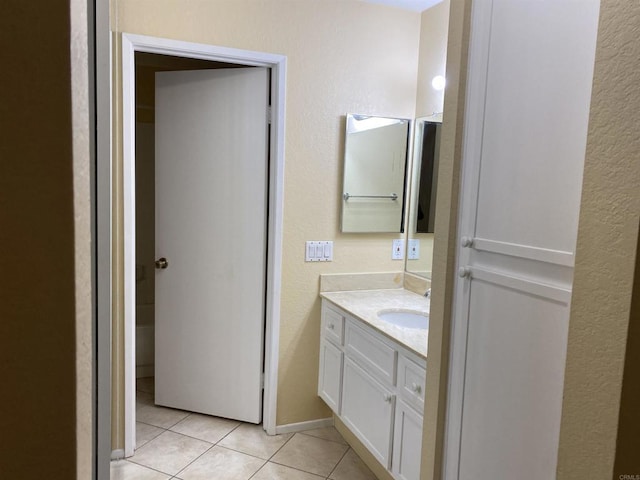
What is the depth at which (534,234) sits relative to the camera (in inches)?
44.8

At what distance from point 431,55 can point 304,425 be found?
226cm

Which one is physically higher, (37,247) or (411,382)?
(37,247)

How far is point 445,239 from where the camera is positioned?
1414 mm

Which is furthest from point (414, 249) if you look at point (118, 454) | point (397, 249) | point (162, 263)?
point (118, 454)

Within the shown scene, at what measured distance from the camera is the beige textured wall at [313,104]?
2459mm

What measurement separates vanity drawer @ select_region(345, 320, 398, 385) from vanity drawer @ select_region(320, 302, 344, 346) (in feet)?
0.22

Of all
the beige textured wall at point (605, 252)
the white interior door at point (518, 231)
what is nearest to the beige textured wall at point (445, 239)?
the white interior door at point (518, 231)

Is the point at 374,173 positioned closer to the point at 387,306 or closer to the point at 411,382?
the point at 387,306

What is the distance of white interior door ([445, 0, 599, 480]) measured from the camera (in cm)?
105

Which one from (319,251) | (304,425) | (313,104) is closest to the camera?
(313,104)

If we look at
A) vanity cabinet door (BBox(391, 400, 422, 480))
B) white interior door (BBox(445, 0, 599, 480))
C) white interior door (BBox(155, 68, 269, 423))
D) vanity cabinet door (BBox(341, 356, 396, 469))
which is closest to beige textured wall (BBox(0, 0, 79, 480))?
white interior door (BBox(445, 0, 599, 480))

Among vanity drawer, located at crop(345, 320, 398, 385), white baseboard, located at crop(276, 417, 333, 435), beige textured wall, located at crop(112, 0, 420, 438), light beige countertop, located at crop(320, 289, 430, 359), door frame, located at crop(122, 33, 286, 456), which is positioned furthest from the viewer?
white baseboard, located at crop(276, 417, 333, 435)

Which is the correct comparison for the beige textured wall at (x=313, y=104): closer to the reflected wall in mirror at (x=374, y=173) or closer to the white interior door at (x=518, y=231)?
the reflected wall in mirror at (x=374, y=173)

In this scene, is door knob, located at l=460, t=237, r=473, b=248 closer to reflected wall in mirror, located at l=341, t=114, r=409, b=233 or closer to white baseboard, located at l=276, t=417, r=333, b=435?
reflected wall in mirror, located at l=341, t=114, r=409, b=233
